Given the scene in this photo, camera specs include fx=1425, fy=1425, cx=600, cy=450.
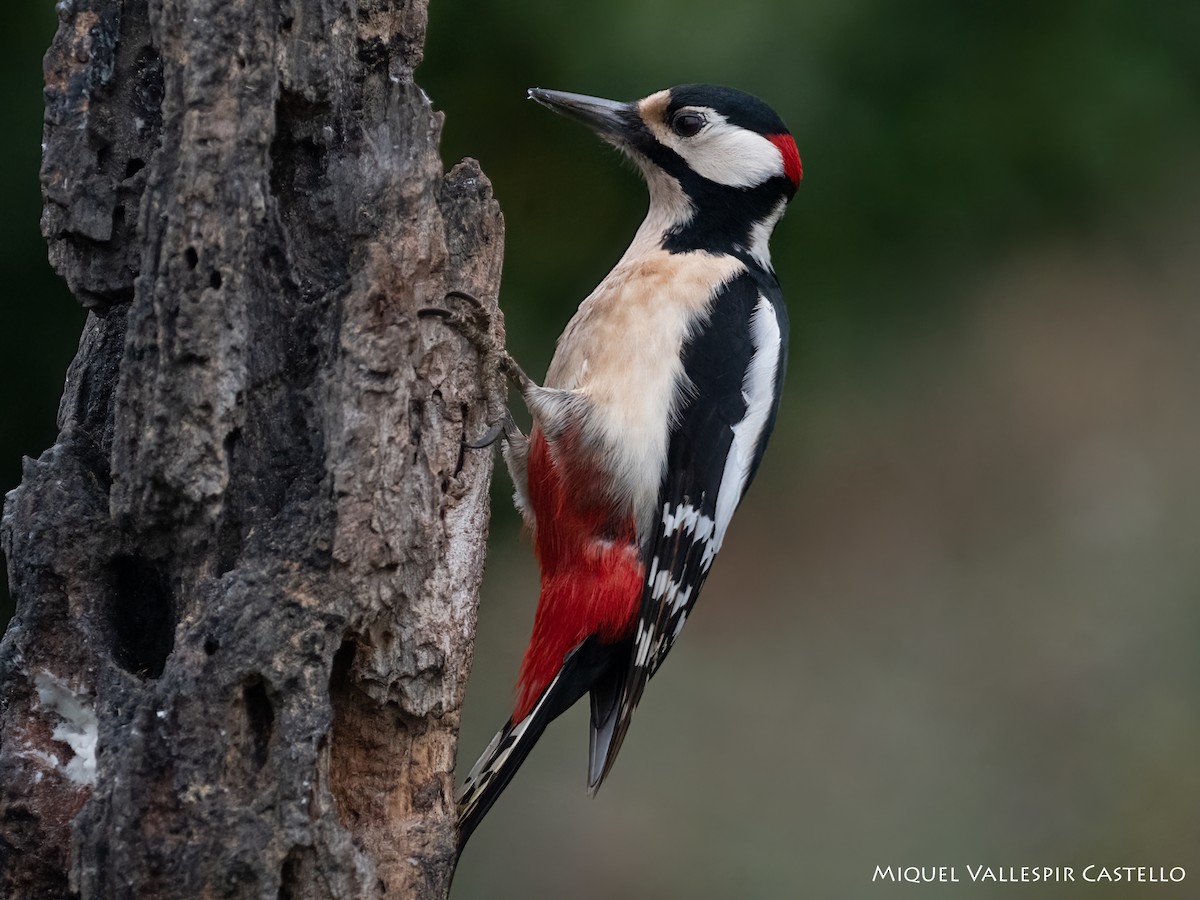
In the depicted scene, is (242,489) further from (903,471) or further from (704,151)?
(903,471)

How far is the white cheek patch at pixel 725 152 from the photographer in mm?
3209

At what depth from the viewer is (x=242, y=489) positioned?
2014 mm

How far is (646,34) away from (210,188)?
1668mm

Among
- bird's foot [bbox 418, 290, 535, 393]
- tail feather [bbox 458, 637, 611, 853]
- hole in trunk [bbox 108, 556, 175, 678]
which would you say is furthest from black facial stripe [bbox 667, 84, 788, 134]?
hole in trunk [bbox 108, 556, 175, 678]

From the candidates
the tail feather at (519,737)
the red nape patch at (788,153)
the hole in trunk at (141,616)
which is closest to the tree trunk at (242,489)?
the hole in trunk at (141,616)

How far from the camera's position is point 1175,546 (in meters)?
5.23

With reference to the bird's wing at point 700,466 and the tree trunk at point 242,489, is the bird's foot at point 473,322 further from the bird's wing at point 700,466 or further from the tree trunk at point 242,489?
the bird's wing at point 700,466

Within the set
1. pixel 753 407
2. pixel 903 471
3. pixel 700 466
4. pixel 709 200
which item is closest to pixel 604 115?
pixel 709 200

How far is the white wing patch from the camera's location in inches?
118

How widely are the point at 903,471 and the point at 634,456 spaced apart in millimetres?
2913

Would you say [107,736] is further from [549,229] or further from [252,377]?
[549,229]

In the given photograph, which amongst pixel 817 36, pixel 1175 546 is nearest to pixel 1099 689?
pixel 1175 546

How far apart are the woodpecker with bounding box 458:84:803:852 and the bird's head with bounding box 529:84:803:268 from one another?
0.05 meters

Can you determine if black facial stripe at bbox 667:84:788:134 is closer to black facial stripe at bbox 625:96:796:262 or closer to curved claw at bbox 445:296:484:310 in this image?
black facial stripe at bbox 625:96:796:262
